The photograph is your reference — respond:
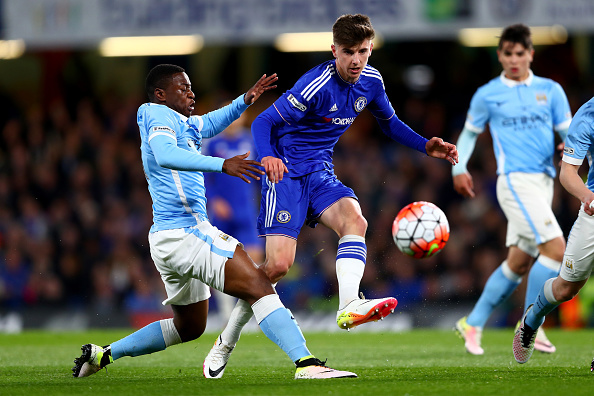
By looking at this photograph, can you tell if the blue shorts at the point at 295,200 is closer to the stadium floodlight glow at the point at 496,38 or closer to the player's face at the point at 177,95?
the player's face at the point at 177,95

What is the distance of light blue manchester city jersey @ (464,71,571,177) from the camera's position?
7.14 meters

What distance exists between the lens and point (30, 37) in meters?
12.1

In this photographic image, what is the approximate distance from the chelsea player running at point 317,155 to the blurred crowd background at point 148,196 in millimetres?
5996

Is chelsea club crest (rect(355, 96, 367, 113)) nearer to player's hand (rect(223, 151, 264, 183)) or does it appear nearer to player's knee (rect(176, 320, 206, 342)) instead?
player's hand (rect(223, 151, 264, 183))

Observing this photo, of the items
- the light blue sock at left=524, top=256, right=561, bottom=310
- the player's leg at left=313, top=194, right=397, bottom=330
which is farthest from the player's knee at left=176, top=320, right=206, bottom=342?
the light blue sock at left=524, top=256, right=561, bottom=310

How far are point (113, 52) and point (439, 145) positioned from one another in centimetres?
1044

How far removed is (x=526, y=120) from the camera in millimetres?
7195

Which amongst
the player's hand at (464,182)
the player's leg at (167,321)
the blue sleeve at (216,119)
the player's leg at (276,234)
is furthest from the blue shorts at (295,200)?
the player's hand at (464,182)

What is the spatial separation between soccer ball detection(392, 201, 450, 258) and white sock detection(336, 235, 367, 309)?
409 mm

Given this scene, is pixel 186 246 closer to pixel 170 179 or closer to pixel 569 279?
pixel 170 179

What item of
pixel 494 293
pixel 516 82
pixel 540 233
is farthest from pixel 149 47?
pixel 540 233

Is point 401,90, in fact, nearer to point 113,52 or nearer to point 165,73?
point 113,52

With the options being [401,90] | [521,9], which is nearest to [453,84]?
[401,90]

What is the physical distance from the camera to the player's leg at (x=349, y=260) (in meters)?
4.86
